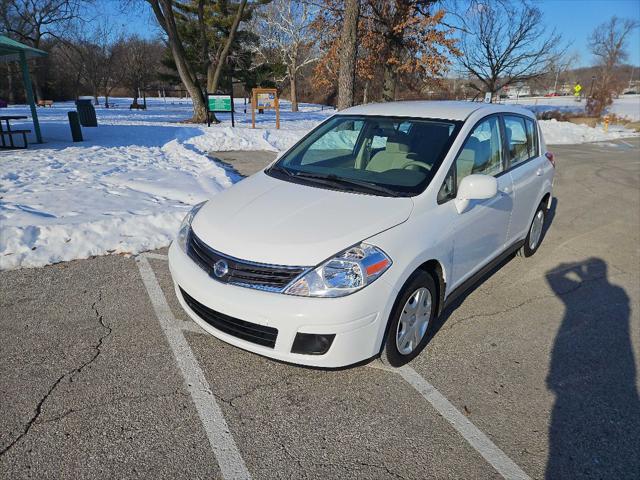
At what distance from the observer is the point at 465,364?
2.93 metres

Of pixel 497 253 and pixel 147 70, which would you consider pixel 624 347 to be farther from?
pixel 147 70

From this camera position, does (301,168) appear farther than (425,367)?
Yes

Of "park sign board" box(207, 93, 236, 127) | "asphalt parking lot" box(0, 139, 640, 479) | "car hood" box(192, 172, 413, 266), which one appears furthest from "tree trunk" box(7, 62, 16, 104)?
"car hood" box(192, 172, 413, 266)

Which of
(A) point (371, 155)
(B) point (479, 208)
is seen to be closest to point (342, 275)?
(B) point (479, 208)

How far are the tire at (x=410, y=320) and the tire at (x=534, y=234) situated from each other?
233cm

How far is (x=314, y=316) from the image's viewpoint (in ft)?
7.47

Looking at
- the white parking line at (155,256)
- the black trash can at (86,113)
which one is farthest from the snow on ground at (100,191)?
the black trash can at (86,113)

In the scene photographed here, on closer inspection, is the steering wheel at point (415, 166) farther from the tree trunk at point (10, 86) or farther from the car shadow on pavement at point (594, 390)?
the tree trunk at point (10, 86)

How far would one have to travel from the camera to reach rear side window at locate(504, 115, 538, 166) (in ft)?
13.2

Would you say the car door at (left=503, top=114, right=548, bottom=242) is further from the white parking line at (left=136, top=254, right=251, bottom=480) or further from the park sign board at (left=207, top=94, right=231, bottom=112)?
the park sign board at (left=207, top=94, right=231, bottom=112)

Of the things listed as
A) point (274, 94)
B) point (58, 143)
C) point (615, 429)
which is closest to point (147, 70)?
point (274, 94)

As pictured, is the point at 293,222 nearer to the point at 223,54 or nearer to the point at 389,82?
the point at 223,54

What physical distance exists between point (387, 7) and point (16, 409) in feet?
65.9

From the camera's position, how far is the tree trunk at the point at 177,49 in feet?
53.5
